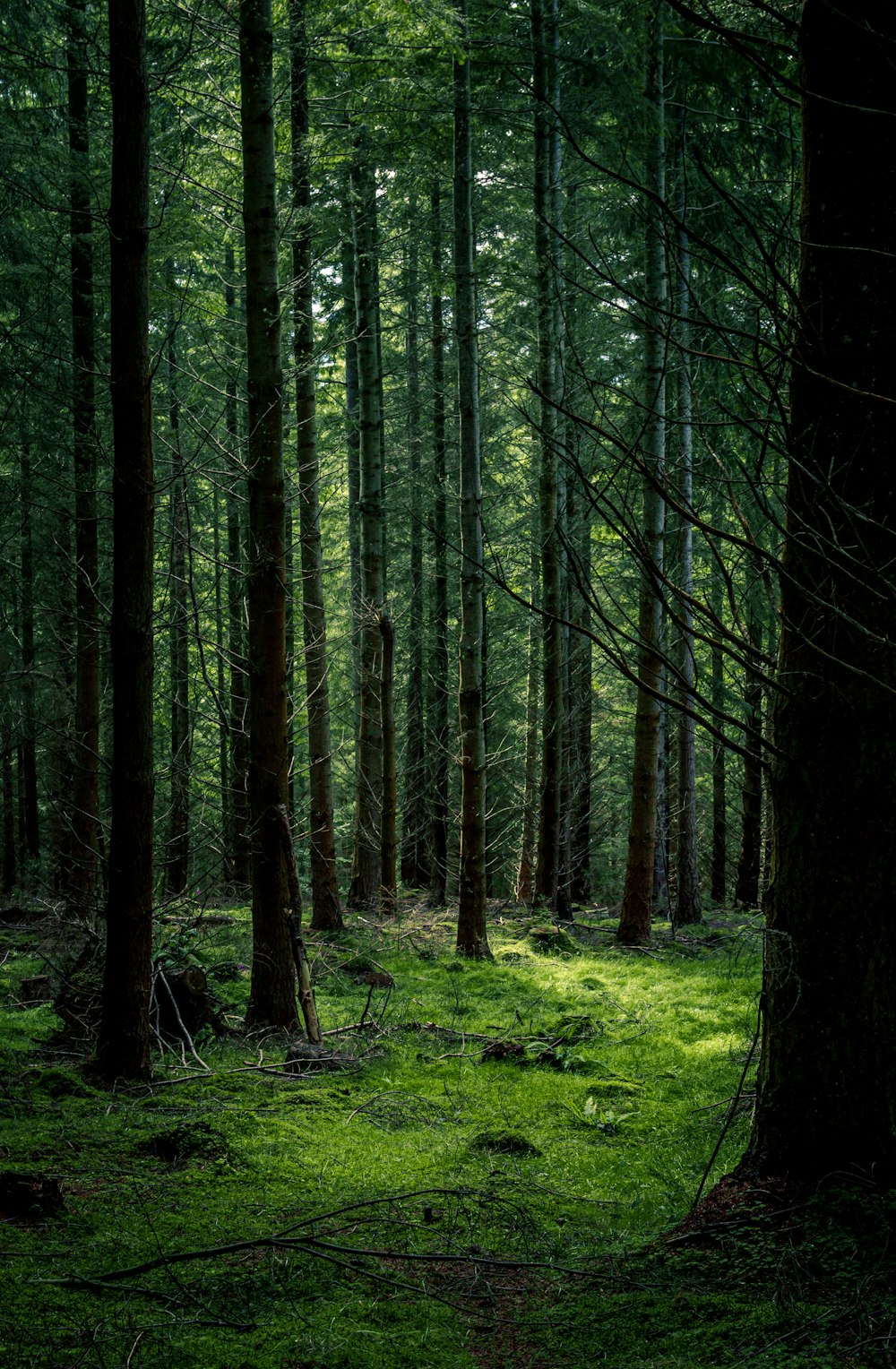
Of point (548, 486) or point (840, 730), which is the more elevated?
point (548, 486)

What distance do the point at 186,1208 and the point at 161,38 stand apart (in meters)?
9.48

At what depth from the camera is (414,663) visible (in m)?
18.6

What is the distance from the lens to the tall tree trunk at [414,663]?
18375 mm

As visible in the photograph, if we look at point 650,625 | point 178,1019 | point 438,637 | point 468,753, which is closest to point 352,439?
point 438,637

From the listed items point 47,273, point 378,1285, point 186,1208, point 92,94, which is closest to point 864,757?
point 378,1285

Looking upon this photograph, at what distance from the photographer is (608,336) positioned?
17.3m

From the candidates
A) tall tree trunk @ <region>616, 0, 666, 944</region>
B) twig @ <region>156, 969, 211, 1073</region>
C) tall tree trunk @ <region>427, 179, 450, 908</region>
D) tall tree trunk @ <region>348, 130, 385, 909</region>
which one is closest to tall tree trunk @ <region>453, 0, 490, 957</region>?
tall tree trunk @ <region>616, 0, 666, 944</region>

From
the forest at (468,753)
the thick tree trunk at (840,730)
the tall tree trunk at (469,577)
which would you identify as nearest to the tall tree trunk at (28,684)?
the forest at (468,753)

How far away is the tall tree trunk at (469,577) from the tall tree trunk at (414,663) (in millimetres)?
5340

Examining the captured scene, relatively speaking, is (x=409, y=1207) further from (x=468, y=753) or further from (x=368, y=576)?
(x=368, y=576)

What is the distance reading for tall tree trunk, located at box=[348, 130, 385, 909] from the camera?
1379cm

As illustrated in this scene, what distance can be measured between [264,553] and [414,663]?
11.6 metres

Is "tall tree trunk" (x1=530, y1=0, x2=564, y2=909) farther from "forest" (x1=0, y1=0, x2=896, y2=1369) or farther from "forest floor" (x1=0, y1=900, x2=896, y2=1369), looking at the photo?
"forest floor" (x1=0, y1=900, x2=896, y2=1369)

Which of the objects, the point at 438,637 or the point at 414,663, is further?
the point at 414,663
